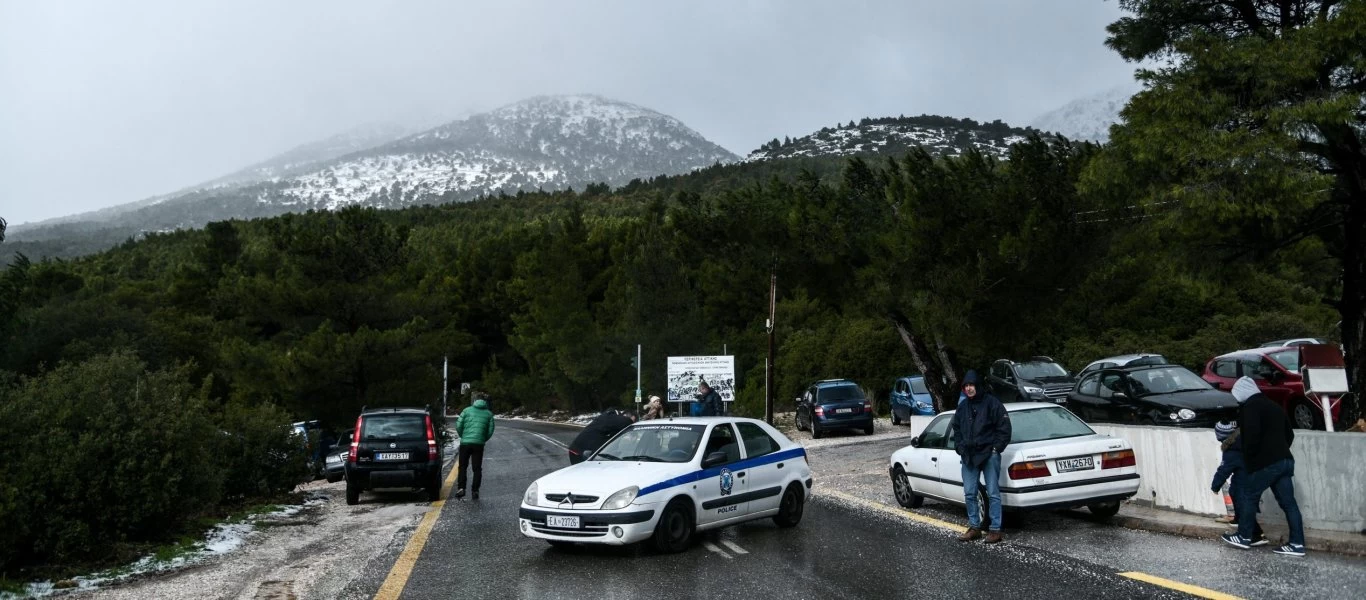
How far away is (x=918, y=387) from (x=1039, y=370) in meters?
4.36

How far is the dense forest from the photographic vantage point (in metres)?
10.6

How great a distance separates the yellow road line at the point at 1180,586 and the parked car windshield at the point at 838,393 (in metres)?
20.3

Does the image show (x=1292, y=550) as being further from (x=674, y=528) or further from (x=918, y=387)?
(x=918, y=387)

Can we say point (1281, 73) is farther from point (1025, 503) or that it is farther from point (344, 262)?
point (344, 262)

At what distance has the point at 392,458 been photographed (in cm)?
1540

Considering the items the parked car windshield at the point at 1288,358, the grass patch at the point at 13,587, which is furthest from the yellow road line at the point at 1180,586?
the parked car windshield at the point at 1288,358

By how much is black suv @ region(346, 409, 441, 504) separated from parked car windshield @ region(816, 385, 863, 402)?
14552 millimetres

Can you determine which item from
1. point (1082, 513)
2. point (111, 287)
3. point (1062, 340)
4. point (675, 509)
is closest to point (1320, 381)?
point (1082, 513)

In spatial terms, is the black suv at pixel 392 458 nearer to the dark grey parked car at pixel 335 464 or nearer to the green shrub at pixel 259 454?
the green shrub at pixel 259 454

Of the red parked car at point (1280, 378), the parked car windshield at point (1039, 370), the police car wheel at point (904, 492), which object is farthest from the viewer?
the parked car windshield at point (1039, 370)

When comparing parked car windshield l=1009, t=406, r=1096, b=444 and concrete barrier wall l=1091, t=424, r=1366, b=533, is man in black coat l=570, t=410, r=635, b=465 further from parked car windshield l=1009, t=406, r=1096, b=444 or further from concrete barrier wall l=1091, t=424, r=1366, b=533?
concrete barrier wall l=1091, t=424, r=1366, b=533

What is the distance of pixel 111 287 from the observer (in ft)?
225

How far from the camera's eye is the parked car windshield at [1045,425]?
1036 cm

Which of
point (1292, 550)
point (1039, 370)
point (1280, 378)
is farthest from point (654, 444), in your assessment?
point (1039, 370)
